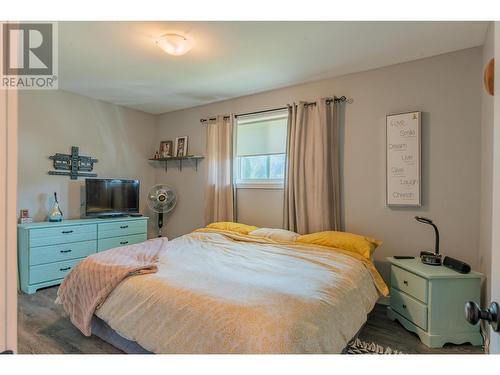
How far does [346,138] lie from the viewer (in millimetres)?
3086

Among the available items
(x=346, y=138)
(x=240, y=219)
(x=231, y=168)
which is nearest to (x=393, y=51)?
(x=346, y=138)

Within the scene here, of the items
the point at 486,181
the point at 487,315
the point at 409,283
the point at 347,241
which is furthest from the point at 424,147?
the point at 487,315

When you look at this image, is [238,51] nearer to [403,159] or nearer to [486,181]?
[403,159]

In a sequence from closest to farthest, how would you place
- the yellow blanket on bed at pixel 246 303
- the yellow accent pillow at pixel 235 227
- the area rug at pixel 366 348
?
the yellow blanket on bed at pixel 246 303, the area rug at pixel 366 348, the yellow accent pillow at pixel 235 227

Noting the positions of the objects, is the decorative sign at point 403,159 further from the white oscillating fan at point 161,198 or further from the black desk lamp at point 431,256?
the white oscillating fan at point 161,198

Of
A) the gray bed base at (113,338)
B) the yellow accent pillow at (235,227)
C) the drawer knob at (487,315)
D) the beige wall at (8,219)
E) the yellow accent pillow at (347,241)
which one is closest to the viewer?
the beige wall at (8,219)

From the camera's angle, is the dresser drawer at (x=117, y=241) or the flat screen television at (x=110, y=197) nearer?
the dresser drawer at (x=117, y=241)

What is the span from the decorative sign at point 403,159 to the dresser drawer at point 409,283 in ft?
2.38

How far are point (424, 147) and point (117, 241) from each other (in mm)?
3948

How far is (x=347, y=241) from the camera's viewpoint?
2.55 metres

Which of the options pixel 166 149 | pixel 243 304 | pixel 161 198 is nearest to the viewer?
pixel 243 304

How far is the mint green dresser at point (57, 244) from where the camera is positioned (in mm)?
2996

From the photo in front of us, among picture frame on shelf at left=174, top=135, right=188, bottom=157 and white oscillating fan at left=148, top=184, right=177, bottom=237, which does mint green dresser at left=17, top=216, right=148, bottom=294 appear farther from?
picture frame on shelf at left=174, top=135, right=188, bottom=157

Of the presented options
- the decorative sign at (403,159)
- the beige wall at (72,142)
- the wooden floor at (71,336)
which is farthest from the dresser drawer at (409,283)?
the beige wall at (72,142)
